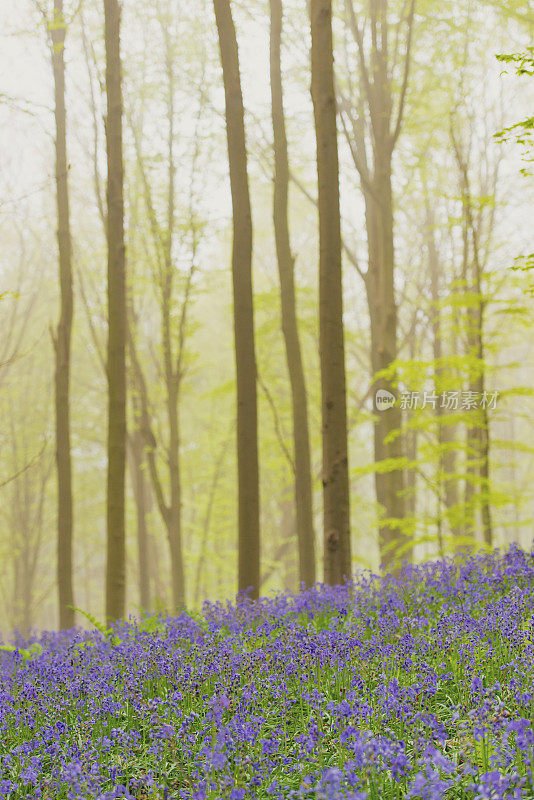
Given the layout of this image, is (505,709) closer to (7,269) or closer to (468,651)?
(468,651)

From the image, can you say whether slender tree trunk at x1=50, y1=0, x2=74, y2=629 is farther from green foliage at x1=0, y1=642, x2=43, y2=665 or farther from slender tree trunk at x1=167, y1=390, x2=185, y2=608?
green foliage at x1=0, y1=642, x2=43, y2=665

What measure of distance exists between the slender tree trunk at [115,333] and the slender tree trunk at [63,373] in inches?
93.3

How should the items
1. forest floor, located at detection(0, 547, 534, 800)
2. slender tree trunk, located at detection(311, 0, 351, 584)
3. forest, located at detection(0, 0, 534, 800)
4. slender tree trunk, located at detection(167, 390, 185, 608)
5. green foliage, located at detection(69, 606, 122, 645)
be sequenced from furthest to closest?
1. slender tree trunk, located at detection(167, 390, 185, 608)
2. slender tree trunk, located at detection(311, 0, 351, 584)
3. green foliage, located at detection(69, 606, 122, 645)
4. forest, located at detection(0, 0, 534, 800)
5. forest floor, located at detection(0, 547, 534, 800)

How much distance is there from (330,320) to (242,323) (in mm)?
1436

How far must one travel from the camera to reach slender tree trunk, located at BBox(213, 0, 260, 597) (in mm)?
9086

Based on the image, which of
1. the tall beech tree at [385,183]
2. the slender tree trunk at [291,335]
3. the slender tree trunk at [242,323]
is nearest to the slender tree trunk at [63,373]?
the slender tree trunk at [291,335]

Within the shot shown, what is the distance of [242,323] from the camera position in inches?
368

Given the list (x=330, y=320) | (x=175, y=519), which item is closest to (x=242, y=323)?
(x=330, y=320)

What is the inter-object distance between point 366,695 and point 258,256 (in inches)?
886

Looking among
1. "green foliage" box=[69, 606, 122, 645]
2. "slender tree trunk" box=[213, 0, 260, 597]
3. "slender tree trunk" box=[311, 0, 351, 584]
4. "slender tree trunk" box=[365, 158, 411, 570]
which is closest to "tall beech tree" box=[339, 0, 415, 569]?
"slender tree trunk" box=[365, 158, 411, 570]

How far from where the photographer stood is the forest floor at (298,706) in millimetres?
3018

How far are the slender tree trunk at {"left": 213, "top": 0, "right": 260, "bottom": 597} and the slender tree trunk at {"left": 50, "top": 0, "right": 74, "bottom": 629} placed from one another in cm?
392

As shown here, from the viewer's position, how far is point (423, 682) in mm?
3629

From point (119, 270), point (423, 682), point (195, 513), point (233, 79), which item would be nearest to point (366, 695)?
point (423, 682)
